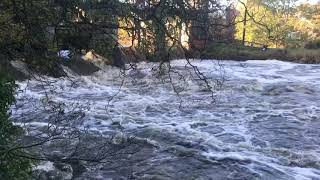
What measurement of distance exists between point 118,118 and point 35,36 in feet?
26.5

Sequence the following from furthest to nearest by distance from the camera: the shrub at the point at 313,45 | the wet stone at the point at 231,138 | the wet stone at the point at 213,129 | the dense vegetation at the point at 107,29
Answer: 1. the shrub at the point at 313,45
2. the wet stone at the point at 213,129
3. the wet stone at the point at 231,138
4. the dense vegetation at the point at 107,29

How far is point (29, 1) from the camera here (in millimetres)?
3457

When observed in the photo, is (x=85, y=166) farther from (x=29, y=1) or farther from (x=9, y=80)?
(x=29, y=1)

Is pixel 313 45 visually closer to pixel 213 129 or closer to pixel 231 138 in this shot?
pixel 213 129

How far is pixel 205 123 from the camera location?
452 inches

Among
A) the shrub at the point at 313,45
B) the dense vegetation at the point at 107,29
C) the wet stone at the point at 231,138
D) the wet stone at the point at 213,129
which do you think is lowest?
the wet stone at the point at 231,138

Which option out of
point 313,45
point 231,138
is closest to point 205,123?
point 231,138

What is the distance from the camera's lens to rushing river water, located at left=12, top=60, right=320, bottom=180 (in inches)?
311

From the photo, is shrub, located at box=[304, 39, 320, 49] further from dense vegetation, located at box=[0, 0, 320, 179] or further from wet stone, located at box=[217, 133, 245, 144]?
dense vegetation, located at box=[0, 0, 320, 179]

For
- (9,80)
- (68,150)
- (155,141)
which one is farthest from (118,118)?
(9,80)

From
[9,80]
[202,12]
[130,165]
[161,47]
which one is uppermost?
[202,12]

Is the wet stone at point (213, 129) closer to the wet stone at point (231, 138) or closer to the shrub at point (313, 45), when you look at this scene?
the wet stone at point (231, 138)

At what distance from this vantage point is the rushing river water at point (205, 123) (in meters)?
7.91

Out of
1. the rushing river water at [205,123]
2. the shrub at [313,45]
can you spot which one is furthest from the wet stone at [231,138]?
the shrub at [313,45]
